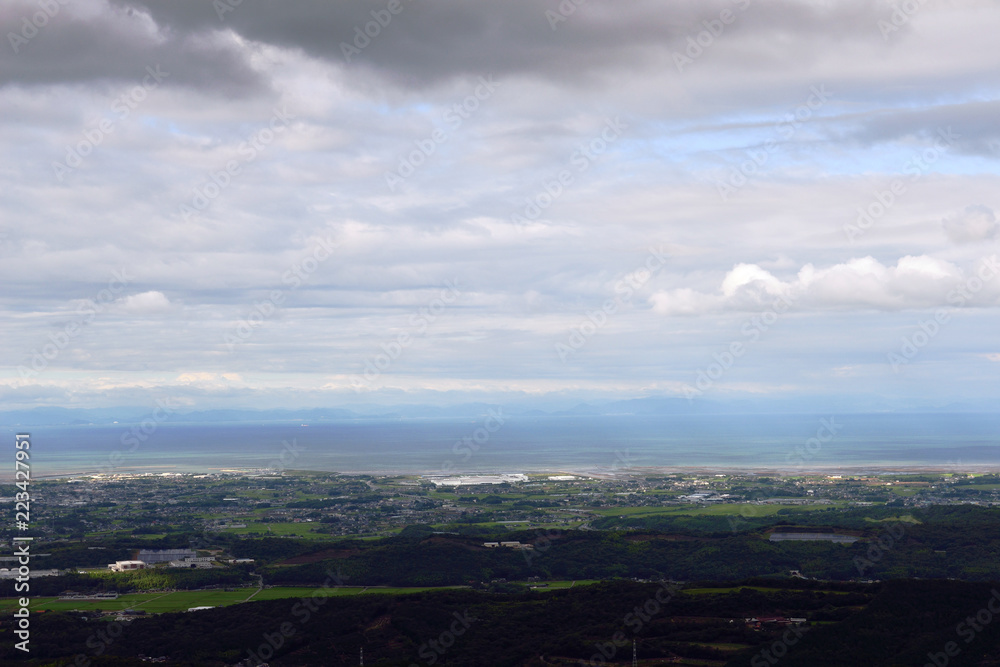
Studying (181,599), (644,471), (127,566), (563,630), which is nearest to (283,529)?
(127,566)

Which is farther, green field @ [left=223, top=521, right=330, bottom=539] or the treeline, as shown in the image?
green field @ [left=223, top=521, right=330, bottom=539]

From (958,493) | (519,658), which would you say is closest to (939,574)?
(519,658)

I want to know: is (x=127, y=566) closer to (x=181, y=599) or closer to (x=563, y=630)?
(x=181, y=599)

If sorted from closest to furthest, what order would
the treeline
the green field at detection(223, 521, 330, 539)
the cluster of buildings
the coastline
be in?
1. the treeline
2. the cluster of buildings
3. the green field at detection(223, 521, 330, 539)
4. the coastline

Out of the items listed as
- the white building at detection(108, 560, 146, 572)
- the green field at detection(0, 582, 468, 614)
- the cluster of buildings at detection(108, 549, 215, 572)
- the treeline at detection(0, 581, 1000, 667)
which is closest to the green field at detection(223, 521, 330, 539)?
the cluster of buildings at detection(108, 549, 215, 572)

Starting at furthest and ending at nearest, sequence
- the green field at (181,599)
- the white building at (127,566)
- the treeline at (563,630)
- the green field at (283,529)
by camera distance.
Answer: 1. the green field at (283,529)
2. the white building at (127,566)
3. the green field at (181,599)
4. the treeline at (563,630)

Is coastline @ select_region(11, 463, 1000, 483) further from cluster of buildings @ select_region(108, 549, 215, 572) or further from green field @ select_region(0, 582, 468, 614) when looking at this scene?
green field @ select_region(0, 582, 468, 614)

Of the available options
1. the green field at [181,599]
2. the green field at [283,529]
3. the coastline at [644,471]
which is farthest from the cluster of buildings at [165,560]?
the coastline at [644,471]

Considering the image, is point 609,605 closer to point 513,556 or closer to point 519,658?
point 519,658

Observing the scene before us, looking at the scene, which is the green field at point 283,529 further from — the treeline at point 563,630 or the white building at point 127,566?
the treeline at point 563,630

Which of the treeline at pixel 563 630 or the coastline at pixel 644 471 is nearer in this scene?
the treeline at pixel 563 630

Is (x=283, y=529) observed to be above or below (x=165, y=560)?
above
